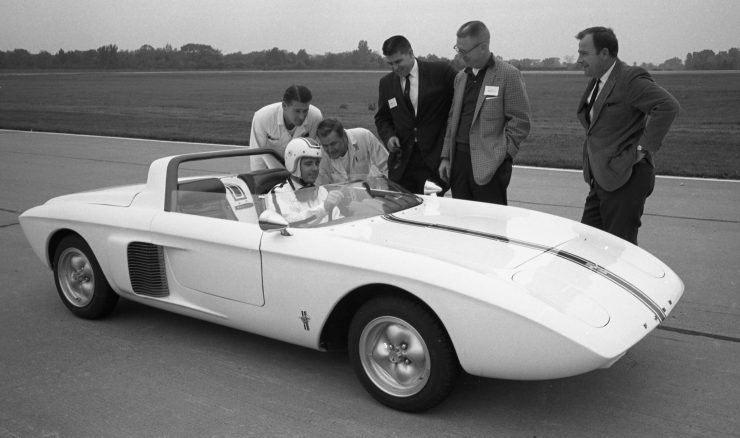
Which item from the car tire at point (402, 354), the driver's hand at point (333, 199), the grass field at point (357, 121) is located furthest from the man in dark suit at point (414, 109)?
the grass field at point (357, 121)

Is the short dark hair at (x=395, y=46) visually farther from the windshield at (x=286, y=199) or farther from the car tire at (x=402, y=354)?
the car tire at (x=402, y=354)

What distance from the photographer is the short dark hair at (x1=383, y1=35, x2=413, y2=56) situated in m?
5.39

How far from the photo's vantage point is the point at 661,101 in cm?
430

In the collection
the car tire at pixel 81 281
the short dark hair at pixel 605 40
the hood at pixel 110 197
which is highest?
the short dark hair at pixel 605 40

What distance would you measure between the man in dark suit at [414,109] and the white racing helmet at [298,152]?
119cm

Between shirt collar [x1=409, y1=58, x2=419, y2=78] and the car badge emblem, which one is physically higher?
shirt collar [x1=409, y1=58, x2=419, y2=78]

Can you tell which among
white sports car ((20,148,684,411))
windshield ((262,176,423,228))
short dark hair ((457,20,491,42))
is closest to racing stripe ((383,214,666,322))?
white sports car ((20,148,684,411))

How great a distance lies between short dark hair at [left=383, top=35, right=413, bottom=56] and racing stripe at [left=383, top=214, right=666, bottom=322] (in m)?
1.86

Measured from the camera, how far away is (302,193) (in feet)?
13.6

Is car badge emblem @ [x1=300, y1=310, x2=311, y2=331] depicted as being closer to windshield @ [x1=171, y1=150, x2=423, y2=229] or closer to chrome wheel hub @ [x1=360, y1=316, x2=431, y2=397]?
chrome wheel hub @ [x1=360, y1=316, x2=431, y2=397]

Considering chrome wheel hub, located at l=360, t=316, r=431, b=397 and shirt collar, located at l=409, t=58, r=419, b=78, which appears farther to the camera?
shirt collar, located at l=409, t=58, r=419, b=78

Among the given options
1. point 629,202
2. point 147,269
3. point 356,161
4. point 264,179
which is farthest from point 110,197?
point 629,202

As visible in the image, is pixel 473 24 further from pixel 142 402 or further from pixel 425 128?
pixel 142 402

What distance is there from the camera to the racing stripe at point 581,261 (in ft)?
11.0
